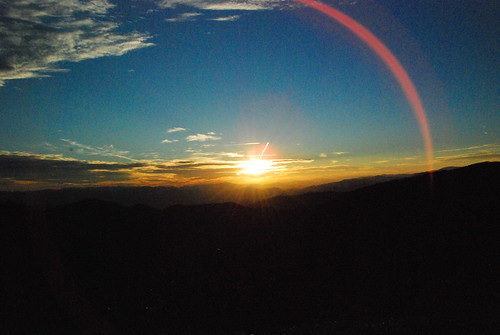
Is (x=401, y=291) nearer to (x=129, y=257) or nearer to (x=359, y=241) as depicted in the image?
(x=359, y=241)

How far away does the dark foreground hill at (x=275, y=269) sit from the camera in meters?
14.0

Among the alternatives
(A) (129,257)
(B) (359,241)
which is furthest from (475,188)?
(A) (129,257)

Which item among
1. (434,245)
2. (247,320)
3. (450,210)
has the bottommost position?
(247,320)

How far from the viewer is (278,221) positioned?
3569cm

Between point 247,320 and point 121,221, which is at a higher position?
point 121,221

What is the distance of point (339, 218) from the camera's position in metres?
32.2

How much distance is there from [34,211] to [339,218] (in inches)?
1345

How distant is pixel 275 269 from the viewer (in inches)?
891

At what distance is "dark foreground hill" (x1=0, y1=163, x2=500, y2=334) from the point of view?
46.0 ft

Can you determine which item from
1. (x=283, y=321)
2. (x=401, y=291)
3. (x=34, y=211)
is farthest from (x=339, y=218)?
(x=34, y=211)

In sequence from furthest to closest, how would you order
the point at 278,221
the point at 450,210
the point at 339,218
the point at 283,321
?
the point at 278,221 → the point at 339,218 → the point at 450,210 → the point at 283,321

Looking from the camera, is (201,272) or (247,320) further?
(201,272)

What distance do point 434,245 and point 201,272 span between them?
18309 millimetres

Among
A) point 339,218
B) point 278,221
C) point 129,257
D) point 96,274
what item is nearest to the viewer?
point 96,274
